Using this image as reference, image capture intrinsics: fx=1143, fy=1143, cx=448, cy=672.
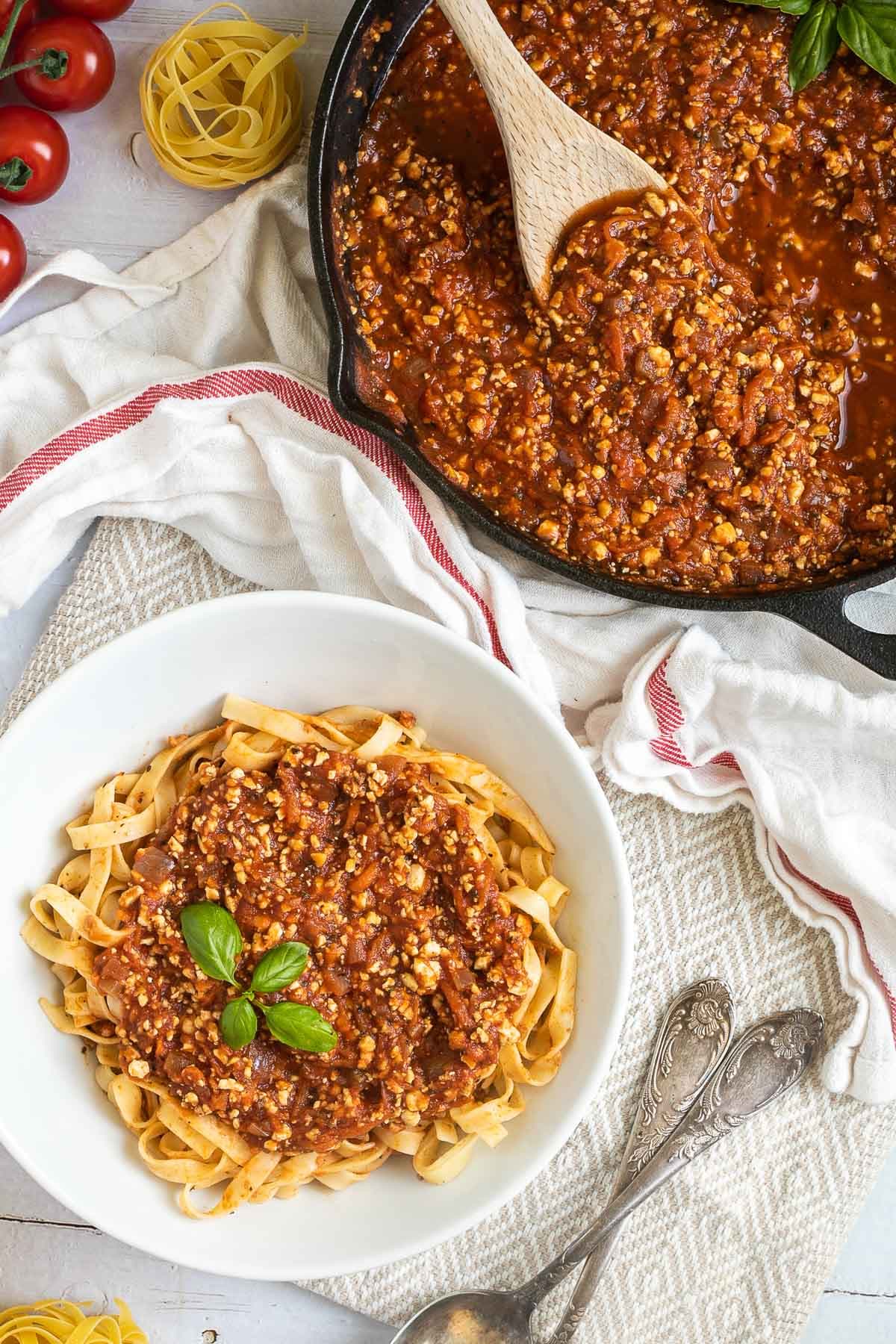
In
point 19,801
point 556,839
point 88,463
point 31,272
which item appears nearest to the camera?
point 19,801

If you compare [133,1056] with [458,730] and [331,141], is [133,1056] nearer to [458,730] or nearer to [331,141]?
[458,730]

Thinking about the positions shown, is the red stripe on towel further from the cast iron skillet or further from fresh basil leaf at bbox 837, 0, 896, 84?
fresh basil leaf at bbox 837, 0, 896, 84

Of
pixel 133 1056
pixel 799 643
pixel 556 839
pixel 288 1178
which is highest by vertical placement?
pixel 799 643

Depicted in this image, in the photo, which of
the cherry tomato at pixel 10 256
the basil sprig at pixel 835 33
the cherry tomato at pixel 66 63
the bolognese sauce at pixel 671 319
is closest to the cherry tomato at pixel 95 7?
the cherry tomato at pixel 66 63

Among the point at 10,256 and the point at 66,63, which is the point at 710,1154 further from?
the point at 66,63

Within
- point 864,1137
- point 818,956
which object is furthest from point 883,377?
point 864,1137

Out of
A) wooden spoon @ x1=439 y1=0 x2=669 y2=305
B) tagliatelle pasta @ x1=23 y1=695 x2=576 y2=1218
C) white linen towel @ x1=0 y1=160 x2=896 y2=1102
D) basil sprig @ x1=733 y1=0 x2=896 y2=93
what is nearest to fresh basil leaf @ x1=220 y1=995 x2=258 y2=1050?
tagliatelle pasta @ x1=23 y1=695 x2=576 y2=1218
